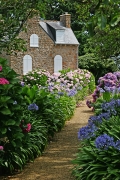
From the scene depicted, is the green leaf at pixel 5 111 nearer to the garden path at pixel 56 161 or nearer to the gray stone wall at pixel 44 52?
the garden path at pixel 56 161

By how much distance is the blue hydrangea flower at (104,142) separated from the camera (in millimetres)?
4238

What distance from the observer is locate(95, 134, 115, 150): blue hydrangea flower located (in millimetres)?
4238

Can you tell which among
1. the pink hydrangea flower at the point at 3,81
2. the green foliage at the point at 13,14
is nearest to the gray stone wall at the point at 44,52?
the green foliage at the point at 13,14

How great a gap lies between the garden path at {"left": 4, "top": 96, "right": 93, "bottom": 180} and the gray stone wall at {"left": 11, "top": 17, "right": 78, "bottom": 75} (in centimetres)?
1806

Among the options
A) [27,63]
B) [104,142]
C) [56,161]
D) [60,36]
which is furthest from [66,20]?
[104,142]

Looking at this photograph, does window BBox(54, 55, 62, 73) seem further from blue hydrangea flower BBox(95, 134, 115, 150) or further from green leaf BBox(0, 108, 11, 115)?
blue hydrangea flower BBox(95, 134, 115, 150)

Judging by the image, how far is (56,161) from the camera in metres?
6.80

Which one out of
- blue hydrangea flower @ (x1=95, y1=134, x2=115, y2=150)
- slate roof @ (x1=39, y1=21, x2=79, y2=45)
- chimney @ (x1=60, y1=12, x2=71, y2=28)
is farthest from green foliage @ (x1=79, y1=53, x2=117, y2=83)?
blue hydrangea flower @ (x1=95, y1=134, x2=115, y2=150)

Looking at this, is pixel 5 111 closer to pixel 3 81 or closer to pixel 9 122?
pixel 9 122

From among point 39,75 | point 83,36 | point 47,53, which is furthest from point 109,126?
point 83,36

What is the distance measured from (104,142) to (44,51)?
955 inches

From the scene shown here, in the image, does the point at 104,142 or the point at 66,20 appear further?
the point at 66,20

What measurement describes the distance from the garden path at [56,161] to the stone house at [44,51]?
17.7 metres

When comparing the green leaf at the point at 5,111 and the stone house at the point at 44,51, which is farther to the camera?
the stone house at the point at 44,51
